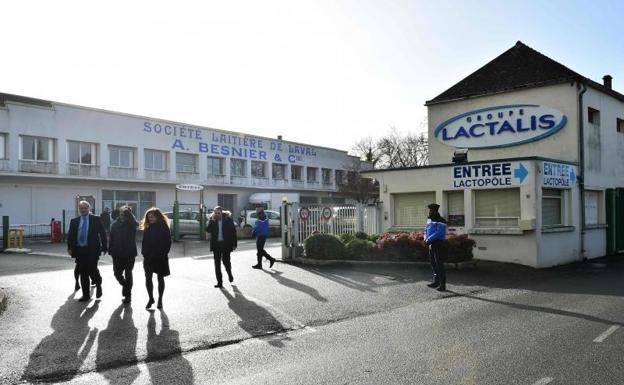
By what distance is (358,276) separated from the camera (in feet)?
42.7

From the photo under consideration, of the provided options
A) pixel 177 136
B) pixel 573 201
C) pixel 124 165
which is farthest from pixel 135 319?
pixel 177 136

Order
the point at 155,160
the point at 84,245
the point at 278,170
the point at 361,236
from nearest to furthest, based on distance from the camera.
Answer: the point at 84,245
the point at 361,236
the point at 155,160
the point at 278,170

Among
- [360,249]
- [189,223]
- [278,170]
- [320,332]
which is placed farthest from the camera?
[278,170]

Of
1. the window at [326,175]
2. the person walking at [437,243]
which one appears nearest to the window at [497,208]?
the person walking at [437,243]

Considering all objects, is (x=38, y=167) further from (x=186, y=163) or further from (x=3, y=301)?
(x=3, y=301)

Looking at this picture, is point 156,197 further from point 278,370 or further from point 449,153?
point 278,370

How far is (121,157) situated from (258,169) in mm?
14571

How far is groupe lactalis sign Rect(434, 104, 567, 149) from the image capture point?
1811 cm

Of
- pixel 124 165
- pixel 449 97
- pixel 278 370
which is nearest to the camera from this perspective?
pixel 278 370

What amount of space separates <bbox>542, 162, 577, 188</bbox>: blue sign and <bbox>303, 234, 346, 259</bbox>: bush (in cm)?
623

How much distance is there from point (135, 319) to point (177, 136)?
119 feet

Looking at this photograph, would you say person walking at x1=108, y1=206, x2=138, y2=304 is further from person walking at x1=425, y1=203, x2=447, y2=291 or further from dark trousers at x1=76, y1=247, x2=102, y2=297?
person walking at x1=425, y1=203, x2=447, y2=291

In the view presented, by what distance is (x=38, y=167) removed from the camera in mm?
33719

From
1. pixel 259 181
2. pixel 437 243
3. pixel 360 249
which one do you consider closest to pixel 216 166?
pixel 259 181
